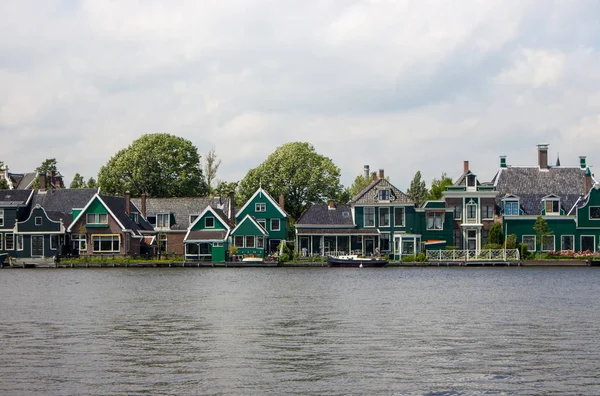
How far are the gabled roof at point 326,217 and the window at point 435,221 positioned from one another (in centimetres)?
719

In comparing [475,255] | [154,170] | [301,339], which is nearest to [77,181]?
[154,170]

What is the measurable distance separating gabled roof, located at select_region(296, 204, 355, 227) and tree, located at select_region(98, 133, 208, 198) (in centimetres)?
2295

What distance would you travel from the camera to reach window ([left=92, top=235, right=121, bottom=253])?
280 feet

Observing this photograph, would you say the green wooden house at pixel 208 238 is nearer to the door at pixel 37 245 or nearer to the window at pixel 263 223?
the window at pixel 263 223

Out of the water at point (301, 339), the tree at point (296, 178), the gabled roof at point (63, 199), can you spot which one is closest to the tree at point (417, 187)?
the tree at point (296, 178)

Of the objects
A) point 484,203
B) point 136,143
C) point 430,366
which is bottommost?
point 430,366

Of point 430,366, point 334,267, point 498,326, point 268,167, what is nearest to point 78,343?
point 430,366

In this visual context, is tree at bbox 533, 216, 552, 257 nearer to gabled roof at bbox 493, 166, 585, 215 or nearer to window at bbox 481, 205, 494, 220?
gabled roof at bbox 493, 166, 585, 215

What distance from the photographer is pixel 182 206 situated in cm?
9125

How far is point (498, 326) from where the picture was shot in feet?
108

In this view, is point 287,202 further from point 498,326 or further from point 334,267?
point 498,326

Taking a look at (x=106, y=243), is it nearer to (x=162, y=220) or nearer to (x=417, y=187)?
(x=162, y=220)

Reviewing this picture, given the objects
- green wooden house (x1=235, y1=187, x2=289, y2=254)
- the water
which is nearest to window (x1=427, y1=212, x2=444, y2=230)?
green wooden house (x1=235, y1=187, x2=289, y2=254)

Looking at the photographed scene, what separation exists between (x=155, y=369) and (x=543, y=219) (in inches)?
2532
